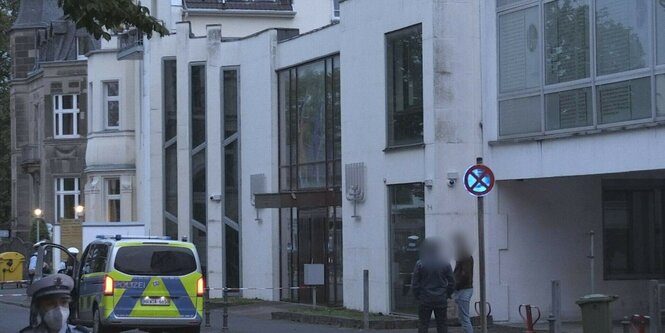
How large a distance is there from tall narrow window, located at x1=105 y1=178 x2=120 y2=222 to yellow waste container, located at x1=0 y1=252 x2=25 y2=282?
8.44 m

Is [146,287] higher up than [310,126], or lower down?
lower down

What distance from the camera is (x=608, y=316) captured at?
19.3 m

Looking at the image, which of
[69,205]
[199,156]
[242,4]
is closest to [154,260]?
[199,156]

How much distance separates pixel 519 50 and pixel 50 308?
18291 millimetres

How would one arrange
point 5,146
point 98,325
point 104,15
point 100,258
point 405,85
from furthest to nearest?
point 5,146 → point 405,85 → point 100,258 → point 98,325 → point 104,15

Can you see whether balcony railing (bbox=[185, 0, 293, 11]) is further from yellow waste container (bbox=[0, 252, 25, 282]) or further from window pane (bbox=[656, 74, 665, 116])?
window pane (bbox=[656, 74, 665, 116])

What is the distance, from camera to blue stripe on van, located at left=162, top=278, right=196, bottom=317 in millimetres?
22156

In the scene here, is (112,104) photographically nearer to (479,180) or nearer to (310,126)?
(310,126)

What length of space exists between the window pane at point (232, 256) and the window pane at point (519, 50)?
13.2 m

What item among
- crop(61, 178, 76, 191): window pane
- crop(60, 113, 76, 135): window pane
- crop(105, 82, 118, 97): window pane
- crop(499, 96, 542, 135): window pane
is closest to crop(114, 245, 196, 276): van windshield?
crop(499, 96, 542, 135): window pane

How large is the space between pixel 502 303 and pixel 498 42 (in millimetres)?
4780

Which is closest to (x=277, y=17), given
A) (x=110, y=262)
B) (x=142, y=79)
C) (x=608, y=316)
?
(x=142, y=79)

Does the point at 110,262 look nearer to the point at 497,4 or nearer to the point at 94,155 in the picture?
the point at 497,4

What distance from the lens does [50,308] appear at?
7.43 metres
